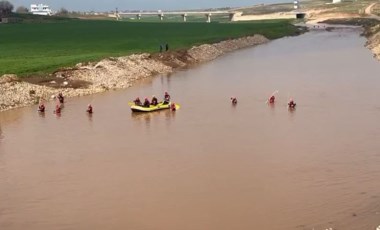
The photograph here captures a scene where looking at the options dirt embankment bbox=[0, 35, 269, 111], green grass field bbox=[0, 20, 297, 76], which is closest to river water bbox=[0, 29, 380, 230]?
dirt embankment bbox=[0, 35, 269, 111]

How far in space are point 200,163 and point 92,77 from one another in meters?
23.6

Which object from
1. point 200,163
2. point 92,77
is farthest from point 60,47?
point 200,163

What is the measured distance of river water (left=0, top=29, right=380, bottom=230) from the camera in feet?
50.7

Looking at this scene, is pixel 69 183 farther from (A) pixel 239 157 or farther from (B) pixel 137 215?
(A) pixel 239 157

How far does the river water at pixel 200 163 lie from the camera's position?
15.5m

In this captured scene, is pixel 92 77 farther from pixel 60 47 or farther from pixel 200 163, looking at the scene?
pixel 200 163

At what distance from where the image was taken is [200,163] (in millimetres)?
20578

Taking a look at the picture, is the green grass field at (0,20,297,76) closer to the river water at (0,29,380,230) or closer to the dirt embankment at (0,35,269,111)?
the dirt embankment at (0,35,269,111)

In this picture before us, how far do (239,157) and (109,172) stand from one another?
183 inches

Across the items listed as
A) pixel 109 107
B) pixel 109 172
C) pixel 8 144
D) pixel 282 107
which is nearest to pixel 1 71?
pixel 109 107

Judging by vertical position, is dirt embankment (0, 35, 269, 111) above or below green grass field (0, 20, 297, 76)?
below

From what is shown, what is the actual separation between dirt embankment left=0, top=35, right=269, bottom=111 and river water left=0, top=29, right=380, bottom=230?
190cm

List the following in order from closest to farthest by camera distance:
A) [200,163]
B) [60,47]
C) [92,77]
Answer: [200,163] < [92,77] < [60,47]

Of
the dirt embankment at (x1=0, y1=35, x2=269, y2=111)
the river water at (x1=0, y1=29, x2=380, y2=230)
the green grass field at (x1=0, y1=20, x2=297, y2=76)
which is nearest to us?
the river water at (x1=0, y1=29, x2=380, y2=230)
